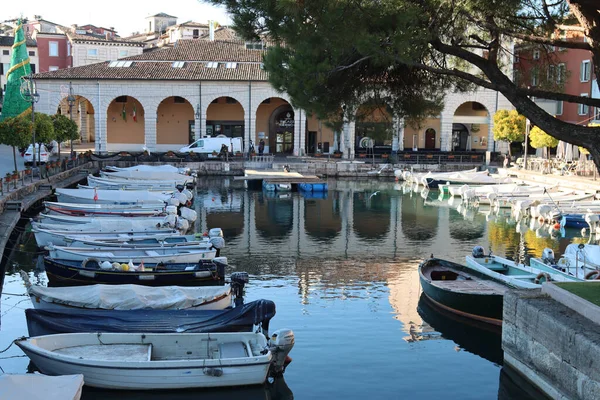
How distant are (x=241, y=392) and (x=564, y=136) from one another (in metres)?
6.24

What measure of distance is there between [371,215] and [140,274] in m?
16.4

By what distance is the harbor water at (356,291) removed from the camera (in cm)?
1249

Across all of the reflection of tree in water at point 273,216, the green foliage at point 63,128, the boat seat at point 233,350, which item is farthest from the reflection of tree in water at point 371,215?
the green foliage at point 63,128

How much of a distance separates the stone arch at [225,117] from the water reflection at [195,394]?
138 feet

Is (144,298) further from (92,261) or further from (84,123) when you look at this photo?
(84,123)

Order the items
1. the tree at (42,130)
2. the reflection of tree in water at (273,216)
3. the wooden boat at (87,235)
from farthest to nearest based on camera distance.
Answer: the tree at (42,130)
the reflection of tree in water at (273,216)
the wooden boat at (87,235)

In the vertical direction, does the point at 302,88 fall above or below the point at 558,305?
above

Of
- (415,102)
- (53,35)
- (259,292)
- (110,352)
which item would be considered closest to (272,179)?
(259,292)

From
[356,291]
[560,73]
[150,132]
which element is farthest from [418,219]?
[150,132]

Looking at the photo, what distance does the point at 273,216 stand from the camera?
31281 mm

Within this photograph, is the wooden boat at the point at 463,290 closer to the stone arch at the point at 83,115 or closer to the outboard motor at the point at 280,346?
the outboard motor at the point at 280,346

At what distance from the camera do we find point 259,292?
59.7 feet

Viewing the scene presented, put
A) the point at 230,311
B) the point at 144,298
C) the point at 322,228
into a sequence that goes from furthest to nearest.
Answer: the point at 322,228 < the point at 144,298 < the point at 230,311

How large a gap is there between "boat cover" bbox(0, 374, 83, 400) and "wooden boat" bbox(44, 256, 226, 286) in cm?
745
